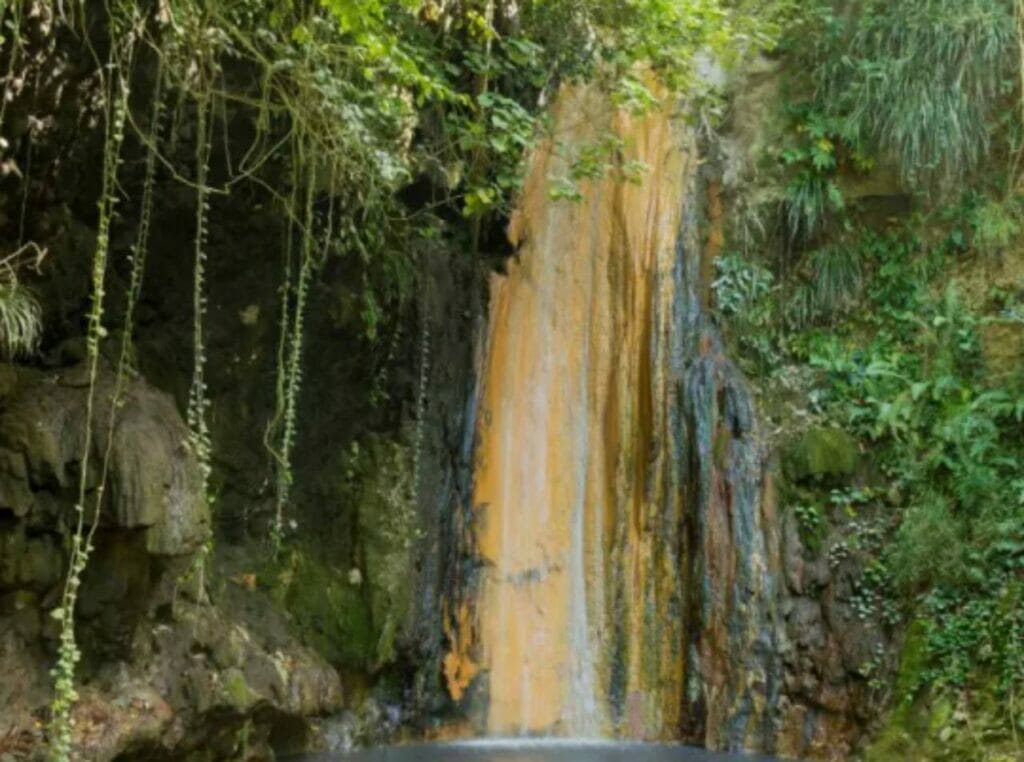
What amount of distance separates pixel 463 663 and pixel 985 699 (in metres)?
3.82

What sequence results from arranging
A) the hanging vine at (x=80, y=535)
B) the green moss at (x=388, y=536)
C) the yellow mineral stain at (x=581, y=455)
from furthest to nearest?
the yellow mineral stain at (x=581, y=455) < the green moss at (x=388, y=536) < the hanging vine at (x=80, y=535)

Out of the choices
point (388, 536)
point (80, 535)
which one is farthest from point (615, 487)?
point (80, 535)

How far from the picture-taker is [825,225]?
10.7 metres

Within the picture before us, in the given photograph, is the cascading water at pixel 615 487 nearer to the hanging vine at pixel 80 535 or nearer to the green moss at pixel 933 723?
the green moss at pixel 933 723

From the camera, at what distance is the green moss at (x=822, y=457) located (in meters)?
9.08

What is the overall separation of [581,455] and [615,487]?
0.42 m

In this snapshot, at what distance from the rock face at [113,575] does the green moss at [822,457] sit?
15.5 feet

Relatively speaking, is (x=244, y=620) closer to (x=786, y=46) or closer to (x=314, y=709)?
(x=314, y=709)

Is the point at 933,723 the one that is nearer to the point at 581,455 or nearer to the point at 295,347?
the point at 581,455

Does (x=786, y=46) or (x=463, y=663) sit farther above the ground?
(x=786, y=46)

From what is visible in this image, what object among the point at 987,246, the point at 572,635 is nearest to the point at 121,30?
the point at 572,635

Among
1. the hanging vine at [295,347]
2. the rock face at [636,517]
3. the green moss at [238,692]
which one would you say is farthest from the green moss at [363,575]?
the green moss at [238,692]

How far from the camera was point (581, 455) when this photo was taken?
9820mm

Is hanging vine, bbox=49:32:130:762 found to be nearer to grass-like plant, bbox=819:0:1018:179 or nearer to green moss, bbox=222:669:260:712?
green moss, bbox=222:669:260:712
